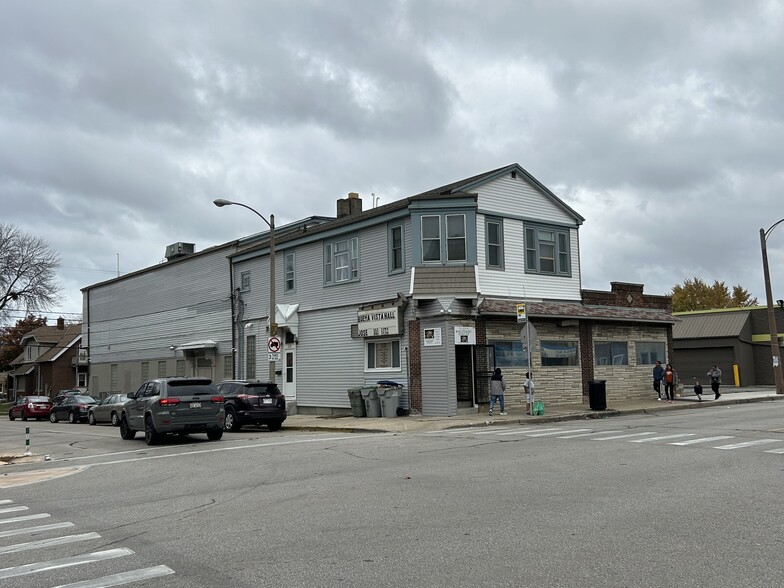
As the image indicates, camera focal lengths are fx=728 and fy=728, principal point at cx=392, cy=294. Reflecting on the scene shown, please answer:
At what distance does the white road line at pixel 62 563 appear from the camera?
6.55m

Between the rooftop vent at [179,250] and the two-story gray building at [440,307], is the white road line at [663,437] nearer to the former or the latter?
the two-story gray building at [440,307]

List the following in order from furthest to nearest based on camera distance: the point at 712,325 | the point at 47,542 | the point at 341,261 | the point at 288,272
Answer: the point at 712,325 → the point at 288,272 → the point at 341,261 → the point at 47,542

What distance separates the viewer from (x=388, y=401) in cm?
2455

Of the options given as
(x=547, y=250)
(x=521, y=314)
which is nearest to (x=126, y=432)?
(x=521, y=314)

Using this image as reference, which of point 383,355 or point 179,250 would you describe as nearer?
point 383,355

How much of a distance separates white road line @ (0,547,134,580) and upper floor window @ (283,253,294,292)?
24480 mm

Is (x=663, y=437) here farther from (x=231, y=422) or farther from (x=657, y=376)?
(x=657, y=376)

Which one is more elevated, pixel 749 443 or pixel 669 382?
pixel 669 382

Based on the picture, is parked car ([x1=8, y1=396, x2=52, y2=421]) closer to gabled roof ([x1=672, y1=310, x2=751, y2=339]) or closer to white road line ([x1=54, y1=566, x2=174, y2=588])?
gabled roof ([x1=672, y1=310, x2=751, y2=339])

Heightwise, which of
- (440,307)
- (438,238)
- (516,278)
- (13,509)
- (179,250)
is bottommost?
(13,509)

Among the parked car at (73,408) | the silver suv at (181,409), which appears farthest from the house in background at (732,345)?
the silver suv at (181,409)

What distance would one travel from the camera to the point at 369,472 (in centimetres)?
1192

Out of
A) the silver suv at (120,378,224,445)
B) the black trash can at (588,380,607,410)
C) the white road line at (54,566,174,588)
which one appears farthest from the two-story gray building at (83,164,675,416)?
the white road line at (54,566,174,588)

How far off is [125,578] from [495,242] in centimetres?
2139
